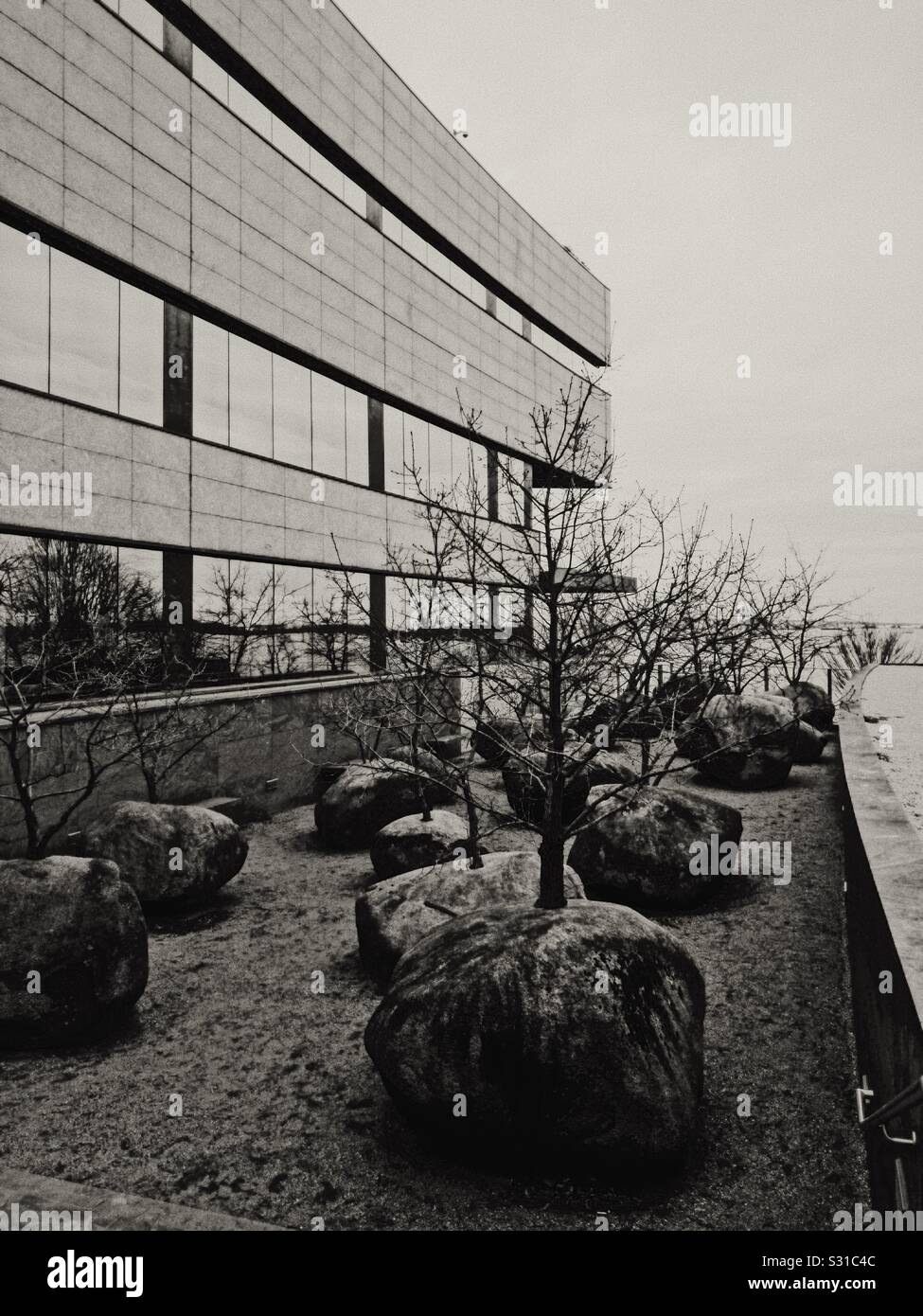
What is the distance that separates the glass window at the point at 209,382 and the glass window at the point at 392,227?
940cm

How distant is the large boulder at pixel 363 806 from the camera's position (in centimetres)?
1227

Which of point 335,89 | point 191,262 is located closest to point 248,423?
point 191,262

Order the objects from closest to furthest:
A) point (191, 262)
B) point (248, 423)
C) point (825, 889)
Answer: point (825, 889) < point (191, 262) < point (248, 423)

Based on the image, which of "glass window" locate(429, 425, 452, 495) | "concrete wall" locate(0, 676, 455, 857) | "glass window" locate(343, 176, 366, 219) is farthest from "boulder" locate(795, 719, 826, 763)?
"glass window" locate(343, 176, 366, 219)

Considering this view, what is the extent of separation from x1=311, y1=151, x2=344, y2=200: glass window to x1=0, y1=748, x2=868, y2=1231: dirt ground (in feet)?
68.3

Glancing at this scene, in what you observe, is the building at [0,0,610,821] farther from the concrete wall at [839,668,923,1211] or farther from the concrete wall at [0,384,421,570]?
the concrete wall at [839,668,923,1211]

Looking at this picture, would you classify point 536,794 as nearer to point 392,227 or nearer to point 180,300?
point 180,300

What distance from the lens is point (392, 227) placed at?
2539 centimetres

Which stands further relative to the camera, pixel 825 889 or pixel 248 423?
pixel 248 423

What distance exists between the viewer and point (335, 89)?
21.9 metres

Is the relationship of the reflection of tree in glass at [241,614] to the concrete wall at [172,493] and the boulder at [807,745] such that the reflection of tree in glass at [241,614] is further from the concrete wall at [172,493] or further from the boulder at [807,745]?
the boulder at [807,745]
